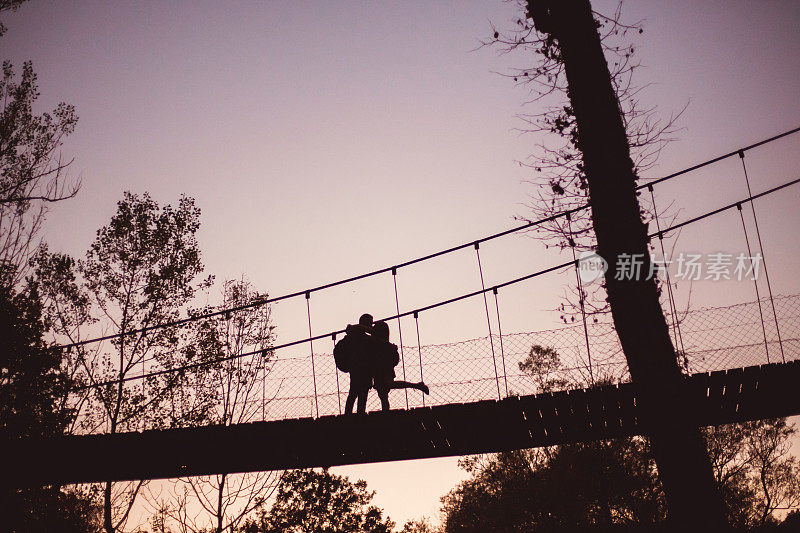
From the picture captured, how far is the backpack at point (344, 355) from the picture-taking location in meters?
5.29

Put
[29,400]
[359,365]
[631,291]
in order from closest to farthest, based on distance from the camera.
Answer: [631,291]
[359,365]
[29,400]

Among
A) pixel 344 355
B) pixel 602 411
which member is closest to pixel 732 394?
pixel 602 411

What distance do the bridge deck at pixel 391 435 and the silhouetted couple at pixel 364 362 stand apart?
1.17ft

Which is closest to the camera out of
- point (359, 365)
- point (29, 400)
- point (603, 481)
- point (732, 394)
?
point (732, 394)

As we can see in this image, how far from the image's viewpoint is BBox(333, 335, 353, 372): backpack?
17.4 feet

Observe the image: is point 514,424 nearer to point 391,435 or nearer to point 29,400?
point 391,435

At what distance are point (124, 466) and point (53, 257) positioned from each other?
654 centimetres

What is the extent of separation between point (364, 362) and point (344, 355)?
0.68 feet

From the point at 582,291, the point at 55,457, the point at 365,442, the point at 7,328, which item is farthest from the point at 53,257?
the point at 582,291

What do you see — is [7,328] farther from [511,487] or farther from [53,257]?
[511,487]

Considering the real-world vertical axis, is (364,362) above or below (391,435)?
above

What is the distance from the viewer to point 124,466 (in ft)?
18.2

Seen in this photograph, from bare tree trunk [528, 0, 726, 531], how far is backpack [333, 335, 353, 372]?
2849 millimetres

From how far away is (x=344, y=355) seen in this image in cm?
531
